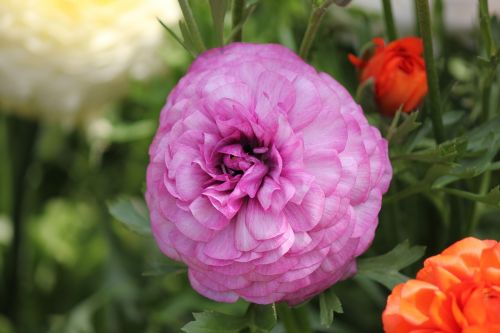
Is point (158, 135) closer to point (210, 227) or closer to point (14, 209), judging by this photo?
point (210, 227)

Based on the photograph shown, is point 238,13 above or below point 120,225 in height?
above

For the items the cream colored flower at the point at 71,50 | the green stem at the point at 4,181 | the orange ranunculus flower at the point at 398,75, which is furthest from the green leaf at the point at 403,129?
the green stem at the point at 4,181

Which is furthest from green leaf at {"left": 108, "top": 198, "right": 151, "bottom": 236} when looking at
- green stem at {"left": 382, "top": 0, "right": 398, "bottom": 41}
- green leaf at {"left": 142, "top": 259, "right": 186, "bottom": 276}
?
green stem at {"left": 382, "top": 0, "right": 398, "bottom": 41}

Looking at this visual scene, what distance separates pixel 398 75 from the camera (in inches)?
11.4

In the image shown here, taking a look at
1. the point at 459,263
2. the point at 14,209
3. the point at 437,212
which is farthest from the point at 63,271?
the point at 459,263

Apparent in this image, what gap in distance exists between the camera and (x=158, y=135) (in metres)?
0.27

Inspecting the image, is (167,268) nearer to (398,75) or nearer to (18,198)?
(398,75)

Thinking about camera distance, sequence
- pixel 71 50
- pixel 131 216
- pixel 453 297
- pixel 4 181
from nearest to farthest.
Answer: pixel 453 297 → pixel 131 216 → pixel 71 50 → pixel 4 181

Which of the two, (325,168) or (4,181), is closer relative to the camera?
(325,168)

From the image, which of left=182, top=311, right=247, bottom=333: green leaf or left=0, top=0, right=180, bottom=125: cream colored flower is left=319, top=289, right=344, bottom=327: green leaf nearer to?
left=182, top=311, right=247, bottom=333: green leaf

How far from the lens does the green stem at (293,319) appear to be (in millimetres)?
304

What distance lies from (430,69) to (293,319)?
108mm

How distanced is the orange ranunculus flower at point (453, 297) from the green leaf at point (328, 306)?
0.04 meters

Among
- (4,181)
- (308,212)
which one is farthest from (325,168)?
(4,181)
